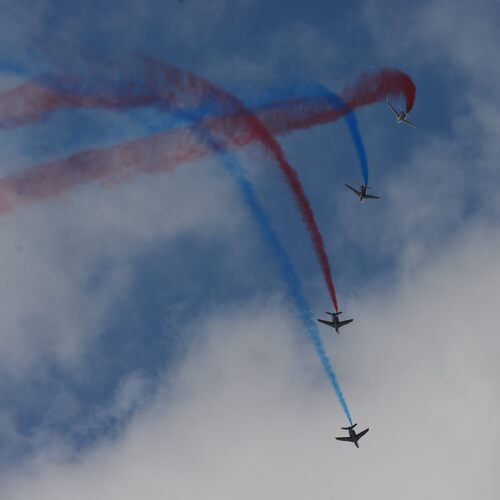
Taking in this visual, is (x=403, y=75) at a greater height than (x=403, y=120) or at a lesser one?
lesser

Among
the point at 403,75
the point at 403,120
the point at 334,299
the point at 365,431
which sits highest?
the point at 403,120

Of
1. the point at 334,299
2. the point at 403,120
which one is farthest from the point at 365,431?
the point at 403,120

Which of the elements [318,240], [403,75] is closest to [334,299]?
[318,240]

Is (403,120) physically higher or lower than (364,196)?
higher

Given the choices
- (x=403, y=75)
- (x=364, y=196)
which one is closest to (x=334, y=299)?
(x=364, y=196)

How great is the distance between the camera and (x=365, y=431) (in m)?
44.0

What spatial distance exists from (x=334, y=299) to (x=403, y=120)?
57.4 ft

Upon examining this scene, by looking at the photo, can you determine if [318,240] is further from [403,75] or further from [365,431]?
[365,431]

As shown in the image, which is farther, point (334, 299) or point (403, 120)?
point (403, 120)

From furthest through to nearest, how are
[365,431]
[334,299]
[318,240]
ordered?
[365,431], [334,299], [318,240]

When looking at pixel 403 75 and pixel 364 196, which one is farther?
pixel 364 196

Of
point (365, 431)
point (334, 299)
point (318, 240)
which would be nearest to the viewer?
point (318, 240)

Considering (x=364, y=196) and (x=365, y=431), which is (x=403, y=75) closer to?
(x=364, y=196)

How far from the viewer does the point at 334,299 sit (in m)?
35.8
